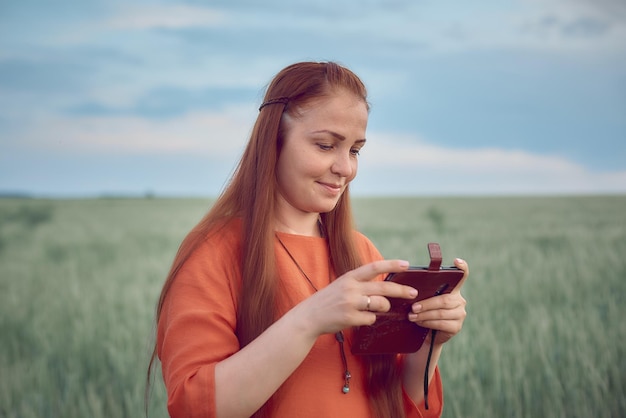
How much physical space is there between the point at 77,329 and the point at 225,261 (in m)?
3.59

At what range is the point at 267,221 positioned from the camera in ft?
5.29

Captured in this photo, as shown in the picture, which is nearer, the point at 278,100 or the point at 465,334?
the point at 278,100

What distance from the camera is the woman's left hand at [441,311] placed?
1.48 meters

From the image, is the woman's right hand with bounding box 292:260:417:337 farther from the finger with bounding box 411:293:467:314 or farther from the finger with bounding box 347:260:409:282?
the finger with bounding box 411:293:467:314

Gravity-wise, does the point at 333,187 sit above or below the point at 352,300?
above

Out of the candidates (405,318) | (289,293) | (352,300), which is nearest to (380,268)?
(352,300)

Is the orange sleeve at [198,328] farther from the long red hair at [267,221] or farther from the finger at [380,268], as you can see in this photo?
the finger at [380,268]

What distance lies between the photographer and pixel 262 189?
63.9 inches

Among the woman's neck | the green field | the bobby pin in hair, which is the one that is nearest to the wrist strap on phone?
the woman's neck

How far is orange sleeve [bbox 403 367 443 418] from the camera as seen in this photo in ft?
5.88

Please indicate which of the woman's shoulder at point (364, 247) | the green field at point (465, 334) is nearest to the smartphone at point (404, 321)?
the woman's shoulder at point (364, 247)

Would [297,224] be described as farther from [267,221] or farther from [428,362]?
[428,362]

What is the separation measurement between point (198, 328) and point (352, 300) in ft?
1.24

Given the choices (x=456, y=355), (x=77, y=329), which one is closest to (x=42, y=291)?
(x=77, y=329)
